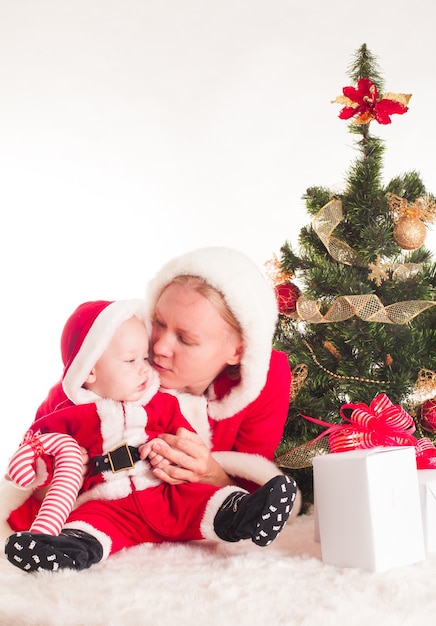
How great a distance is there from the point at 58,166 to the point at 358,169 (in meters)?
1.53

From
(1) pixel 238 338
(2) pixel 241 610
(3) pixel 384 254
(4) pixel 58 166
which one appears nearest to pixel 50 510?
(2) pixel 241 610

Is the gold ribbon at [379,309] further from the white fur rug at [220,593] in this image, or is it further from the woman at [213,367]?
the white fur rug at [220,593]

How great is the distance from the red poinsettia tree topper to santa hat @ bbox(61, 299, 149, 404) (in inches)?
32.7

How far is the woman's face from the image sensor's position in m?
1.54

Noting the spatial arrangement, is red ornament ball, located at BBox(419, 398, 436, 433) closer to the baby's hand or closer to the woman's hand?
the woman's hand

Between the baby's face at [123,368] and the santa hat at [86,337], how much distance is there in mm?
17

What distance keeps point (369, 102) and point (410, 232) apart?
36cm

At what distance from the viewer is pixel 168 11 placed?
2.90 metres

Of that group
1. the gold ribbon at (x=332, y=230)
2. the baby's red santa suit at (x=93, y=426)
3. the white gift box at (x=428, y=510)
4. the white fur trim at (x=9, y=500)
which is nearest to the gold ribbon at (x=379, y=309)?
the gold ribbon at (x=332, y=230)

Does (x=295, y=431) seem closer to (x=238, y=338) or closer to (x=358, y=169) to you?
(x=238, y=338)

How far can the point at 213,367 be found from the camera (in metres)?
1.59

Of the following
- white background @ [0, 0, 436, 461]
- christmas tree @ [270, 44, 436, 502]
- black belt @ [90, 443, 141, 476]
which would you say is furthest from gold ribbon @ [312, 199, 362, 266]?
white background @ [0, 0, 436, 461]

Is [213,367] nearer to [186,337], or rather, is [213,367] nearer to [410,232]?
[186,337]

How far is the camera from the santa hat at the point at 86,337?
1.44 m
